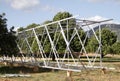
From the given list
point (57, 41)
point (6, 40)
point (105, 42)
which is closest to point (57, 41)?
point (57, 41)

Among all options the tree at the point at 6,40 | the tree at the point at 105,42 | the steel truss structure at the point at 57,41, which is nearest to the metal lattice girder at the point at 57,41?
the steel truss structure at the point at 57,41

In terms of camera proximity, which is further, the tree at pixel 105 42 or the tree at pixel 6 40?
the tree at pixel 105 42

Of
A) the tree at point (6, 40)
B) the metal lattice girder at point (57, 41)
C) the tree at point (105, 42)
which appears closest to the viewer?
the metal lattice girder at point (57, 41)

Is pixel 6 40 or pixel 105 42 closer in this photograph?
pixel 6 40

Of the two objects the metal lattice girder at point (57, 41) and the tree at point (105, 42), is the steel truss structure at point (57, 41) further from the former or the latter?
the tree at point (105, 42)

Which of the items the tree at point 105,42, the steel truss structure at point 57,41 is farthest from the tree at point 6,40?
the tree at point 105,42

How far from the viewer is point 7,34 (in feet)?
106

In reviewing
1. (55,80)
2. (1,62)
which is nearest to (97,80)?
(55,80)

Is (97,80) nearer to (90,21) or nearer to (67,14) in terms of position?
(90,21)

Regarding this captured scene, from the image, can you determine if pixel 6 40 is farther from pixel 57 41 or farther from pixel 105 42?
pixel 105 42

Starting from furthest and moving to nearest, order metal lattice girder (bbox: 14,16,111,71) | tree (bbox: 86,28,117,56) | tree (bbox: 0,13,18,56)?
tree (bbox: 86,28,117,56) < tree (bbox: 0,13,18,56) < metal lattice girder (bbox: 14,16,111,71)

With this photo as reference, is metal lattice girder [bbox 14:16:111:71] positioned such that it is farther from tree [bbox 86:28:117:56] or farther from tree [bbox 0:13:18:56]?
tree [bbox 86:28:117:56]

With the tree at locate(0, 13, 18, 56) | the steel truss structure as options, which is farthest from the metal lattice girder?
the tree at locate(0, 13, 18, 56)

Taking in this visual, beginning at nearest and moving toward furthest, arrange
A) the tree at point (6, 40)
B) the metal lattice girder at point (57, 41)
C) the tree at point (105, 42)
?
the metal lattice girder at point (57, 41) < the tree at point (6, 40) < the tree at point (105, 42)
